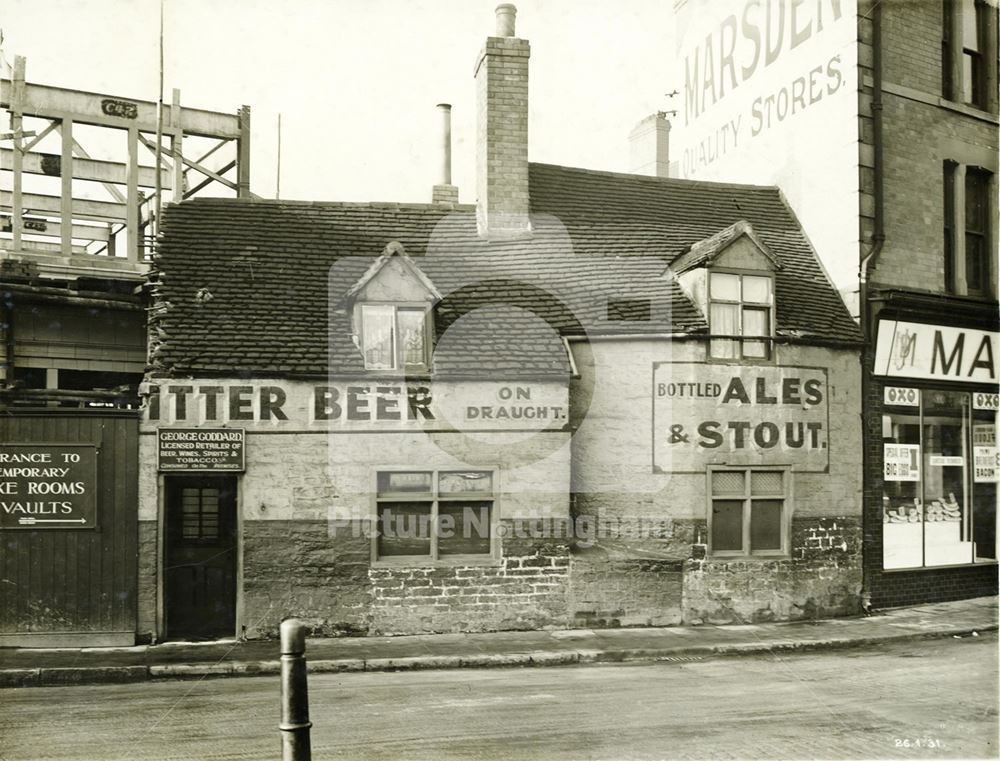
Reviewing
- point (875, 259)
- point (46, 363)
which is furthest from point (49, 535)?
point (875, 259)

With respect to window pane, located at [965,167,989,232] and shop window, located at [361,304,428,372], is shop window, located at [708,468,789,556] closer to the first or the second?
shop window, located at [361,304,428,372]

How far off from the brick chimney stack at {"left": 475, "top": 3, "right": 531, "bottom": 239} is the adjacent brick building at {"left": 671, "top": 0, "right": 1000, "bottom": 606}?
14.7 ft

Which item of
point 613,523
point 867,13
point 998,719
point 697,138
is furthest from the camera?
point 697,138

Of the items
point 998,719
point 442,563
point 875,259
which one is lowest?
point 998,719

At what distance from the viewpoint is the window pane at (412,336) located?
13.0 meters

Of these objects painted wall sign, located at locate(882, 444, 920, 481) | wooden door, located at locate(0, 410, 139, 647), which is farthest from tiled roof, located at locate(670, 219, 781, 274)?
wooden door, located at locate(0, 410, 139, 647)

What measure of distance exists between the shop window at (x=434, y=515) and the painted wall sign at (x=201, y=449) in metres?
2.07

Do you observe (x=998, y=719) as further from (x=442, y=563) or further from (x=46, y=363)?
(x=46, y=363)

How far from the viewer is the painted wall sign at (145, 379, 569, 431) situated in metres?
12.2

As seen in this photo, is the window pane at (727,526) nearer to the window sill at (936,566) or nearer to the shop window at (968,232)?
the window sill at (936,566)

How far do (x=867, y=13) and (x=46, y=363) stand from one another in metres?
15.6

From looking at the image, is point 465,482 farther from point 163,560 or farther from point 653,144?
point 653,144

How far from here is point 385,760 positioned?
22.2 ft

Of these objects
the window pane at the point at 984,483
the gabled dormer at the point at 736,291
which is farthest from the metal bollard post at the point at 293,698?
the window pane at the point at 984,483
